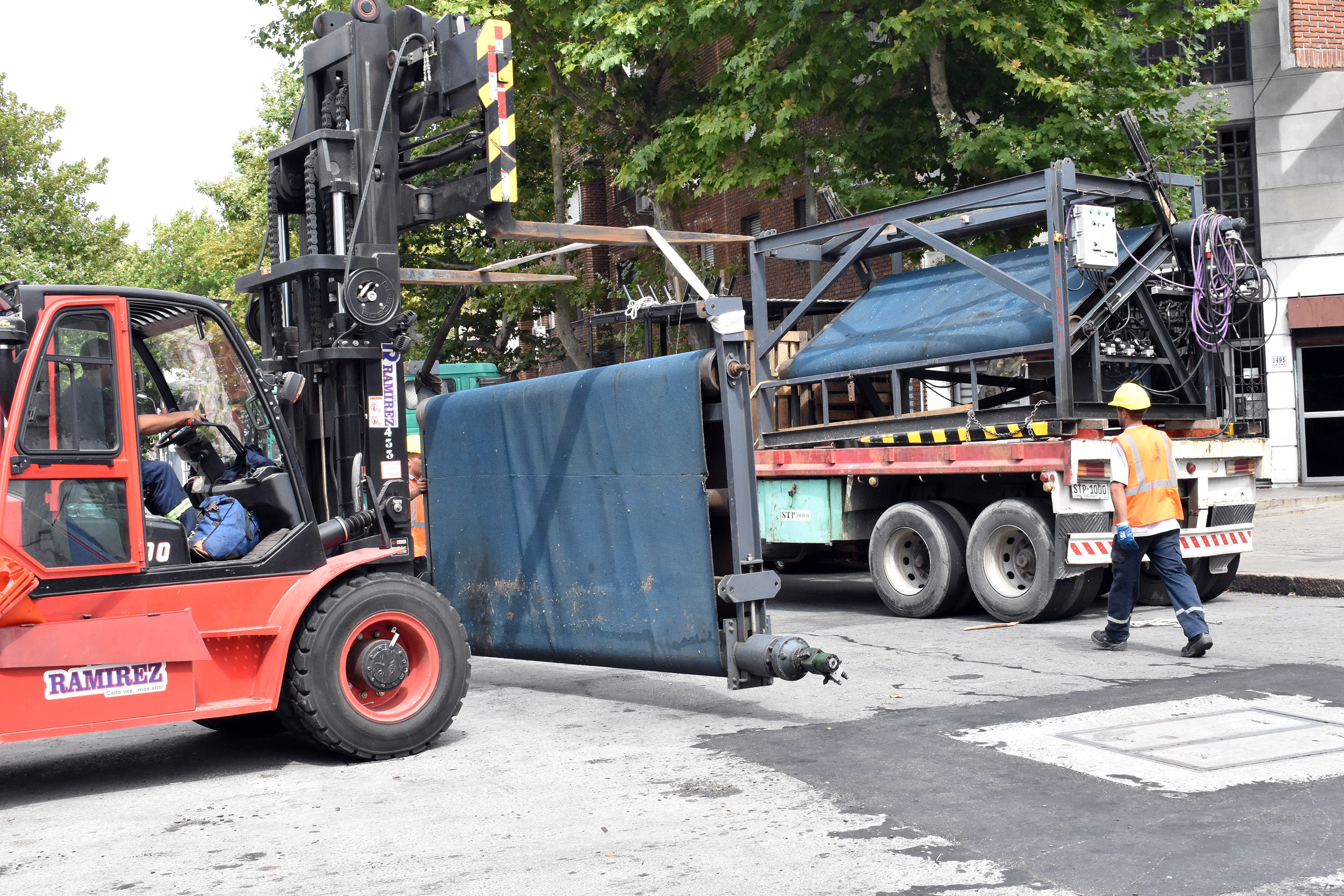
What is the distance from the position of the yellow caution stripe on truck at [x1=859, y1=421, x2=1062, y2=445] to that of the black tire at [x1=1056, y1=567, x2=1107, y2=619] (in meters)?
1.17

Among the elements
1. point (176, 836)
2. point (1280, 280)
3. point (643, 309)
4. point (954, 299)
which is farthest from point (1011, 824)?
point (1280, 280)

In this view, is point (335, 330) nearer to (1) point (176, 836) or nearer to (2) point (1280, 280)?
(1) point (176, 836)

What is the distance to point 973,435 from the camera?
1124 centimetres

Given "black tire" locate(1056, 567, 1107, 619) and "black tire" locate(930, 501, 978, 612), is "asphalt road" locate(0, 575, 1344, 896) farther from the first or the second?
"black tire" locate(930, 501, 978, 612)

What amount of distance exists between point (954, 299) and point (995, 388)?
61.0 inches

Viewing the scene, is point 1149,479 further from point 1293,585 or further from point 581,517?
point 1293,585

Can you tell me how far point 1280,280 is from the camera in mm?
22484

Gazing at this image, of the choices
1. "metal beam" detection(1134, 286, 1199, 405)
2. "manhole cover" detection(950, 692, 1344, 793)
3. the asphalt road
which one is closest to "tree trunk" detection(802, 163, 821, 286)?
"metal beam" detection(1134, 286, 1199, 405)

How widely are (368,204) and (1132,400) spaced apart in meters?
5.13

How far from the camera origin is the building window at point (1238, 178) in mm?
22797

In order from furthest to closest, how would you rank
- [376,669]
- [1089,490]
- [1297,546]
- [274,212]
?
[1297,546] → [1089,490] → [274,212] → [376,669]

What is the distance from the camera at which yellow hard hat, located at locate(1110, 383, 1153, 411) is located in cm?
913

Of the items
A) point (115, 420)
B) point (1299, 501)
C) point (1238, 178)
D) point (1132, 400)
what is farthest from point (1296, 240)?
point (115, 420)

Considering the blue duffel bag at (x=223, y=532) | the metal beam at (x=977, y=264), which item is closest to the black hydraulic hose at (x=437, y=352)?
the blue duffel bag at (x=223, y=532)
